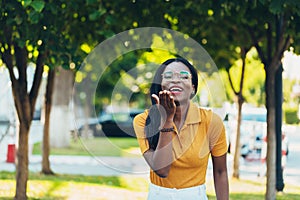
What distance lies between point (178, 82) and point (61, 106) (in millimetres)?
18635

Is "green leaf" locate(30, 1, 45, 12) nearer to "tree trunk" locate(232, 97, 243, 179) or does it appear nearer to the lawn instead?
the lawn

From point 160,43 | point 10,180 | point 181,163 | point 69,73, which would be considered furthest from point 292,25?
point 69,73

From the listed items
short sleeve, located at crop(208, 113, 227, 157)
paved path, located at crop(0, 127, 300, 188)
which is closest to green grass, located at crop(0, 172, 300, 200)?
paved path, located at crop(0, 127, 300, 188)

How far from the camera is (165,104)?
3.44m

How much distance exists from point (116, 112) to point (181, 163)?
1.22m

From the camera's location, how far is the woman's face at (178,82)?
139 inches

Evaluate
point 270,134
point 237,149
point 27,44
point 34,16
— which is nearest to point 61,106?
point 237,149

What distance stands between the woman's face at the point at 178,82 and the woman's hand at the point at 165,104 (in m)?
0.08

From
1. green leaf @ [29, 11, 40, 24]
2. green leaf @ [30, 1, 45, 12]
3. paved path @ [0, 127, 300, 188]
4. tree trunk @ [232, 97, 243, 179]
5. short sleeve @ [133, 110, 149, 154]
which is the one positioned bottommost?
paved path @ [0, 127, 300, 188]

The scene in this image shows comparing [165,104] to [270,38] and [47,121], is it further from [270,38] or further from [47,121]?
[47,121]

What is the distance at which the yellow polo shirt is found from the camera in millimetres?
3723

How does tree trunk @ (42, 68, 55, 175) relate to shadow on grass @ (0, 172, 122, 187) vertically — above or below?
above

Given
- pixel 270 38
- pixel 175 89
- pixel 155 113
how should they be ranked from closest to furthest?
pixel 175 89 < pixel 155 113 < pixel 270 38

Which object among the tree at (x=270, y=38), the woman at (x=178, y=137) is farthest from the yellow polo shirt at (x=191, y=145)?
the tree at (x=270, y=38)
